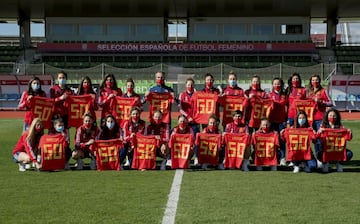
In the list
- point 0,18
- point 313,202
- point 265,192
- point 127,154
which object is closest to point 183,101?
point 127,154

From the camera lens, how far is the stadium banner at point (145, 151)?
383 inches

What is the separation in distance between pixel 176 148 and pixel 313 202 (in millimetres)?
3291

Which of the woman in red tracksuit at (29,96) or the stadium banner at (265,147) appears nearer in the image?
the stadium banner at (265,147)

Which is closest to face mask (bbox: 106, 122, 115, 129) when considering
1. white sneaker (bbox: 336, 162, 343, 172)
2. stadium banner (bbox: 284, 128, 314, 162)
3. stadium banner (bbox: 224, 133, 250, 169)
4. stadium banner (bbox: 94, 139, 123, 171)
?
stadium banner (bbox: 94, 139, 123, 171)

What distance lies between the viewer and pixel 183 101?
1045cm

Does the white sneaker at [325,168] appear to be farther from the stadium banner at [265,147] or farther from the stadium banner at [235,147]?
the stadium banner at [235,147]

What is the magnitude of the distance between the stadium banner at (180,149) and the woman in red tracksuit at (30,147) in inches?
89.9

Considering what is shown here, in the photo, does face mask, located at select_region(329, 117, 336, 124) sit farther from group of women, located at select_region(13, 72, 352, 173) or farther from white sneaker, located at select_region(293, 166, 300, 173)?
white sneaker, located at select_region(293, 166, 300, 173)

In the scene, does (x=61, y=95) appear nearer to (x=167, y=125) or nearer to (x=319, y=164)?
(x=167, y=125)

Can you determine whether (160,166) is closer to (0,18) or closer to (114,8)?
(114,8)

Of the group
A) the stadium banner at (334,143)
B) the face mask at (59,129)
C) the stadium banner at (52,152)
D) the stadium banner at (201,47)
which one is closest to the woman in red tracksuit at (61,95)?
the face mask at (59,129)

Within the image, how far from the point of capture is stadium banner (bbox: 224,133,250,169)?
9.68 meters

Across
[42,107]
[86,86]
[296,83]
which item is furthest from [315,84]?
[42,107]

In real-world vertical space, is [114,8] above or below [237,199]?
above
